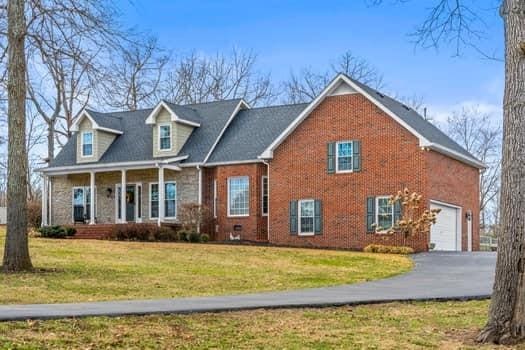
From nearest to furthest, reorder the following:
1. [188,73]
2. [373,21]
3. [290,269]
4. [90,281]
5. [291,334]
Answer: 1. [291,334]
2. [373,21]
3. [90,281]
4. [290,269]
5. [188,73]

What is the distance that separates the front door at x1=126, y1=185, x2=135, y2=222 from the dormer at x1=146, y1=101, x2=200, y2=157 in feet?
7.02

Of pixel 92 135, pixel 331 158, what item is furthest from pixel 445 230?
pixel 92 135

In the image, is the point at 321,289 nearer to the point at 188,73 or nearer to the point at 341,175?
the point at 341,175

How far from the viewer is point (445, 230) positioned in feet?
94.6

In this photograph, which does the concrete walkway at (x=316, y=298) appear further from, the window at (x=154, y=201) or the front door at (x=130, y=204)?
the front door at (x=130, y=204)

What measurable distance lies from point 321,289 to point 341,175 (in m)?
14.1

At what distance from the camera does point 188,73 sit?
153 feet

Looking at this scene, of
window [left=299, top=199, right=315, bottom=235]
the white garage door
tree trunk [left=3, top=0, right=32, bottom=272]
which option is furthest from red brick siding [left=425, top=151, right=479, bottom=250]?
tree trunk [left=3, top=0, right=32, bottom=272]

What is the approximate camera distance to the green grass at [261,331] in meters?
7.91

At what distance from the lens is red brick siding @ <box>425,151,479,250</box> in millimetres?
27203

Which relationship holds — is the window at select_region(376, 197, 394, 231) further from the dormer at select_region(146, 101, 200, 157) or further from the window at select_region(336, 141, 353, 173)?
the dormer at select_region(146, 101, 200, 157)

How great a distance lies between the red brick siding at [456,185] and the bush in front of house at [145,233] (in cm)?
986

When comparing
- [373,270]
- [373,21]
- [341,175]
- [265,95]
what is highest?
[265,95]

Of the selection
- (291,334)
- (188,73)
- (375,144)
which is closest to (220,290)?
(291,334)
